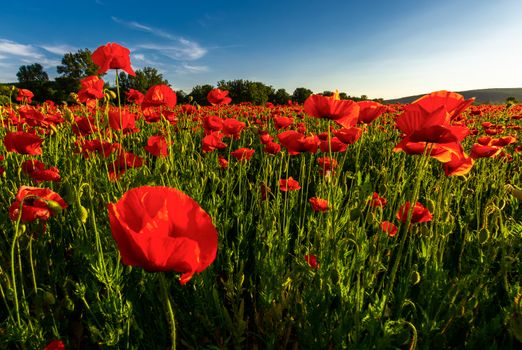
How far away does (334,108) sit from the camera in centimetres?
166

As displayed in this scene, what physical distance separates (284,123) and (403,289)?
176 cm

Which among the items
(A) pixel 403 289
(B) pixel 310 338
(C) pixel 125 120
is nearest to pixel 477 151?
(A) pixel 403 289

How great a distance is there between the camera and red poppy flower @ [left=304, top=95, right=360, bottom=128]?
1649mm

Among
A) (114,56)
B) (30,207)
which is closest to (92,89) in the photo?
(114,56)

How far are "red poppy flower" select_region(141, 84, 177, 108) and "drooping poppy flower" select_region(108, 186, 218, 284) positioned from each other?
5.81 ft

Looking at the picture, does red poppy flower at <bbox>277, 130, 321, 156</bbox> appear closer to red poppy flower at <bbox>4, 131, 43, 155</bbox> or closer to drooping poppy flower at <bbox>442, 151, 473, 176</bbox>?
drooping poppy flower at <bbox>442, 151, 473, 176</bbox>

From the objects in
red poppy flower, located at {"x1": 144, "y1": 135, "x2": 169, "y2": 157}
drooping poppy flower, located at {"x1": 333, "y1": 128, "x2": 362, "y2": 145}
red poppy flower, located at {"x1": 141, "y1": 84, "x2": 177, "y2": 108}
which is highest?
red poppy flower, located at {"x1": 141, "y1": 84, "x2": 177, "y2": 108}

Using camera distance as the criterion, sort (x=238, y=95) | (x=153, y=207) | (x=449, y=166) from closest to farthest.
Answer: (x=153, y=207) < (x=449, y=166) < (x=238, y=95)

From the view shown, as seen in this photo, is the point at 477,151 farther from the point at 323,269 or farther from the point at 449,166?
the point at 323,269

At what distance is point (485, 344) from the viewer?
4.22ft

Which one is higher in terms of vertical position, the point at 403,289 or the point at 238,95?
the point at 238,95

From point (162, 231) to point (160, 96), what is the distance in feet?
6.26

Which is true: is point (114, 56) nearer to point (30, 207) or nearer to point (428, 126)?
point (30, 207)

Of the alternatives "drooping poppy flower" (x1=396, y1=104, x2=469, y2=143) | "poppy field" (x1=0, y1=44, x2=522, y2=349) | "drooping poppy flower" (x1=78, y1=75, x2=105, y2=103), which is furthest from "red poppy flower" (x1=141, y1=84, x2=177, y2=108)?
"drooping poppy flower" (x1=396, y1=104, x2=469, y2=143)
